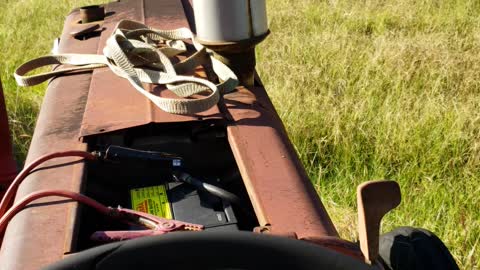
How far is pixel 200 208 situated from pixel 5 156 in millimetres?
1497

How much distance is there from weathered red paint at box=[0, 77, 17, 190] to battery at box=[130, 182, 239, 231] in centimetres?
125

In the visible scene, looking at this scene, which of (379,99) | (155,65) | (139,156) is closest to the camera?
(139,156)

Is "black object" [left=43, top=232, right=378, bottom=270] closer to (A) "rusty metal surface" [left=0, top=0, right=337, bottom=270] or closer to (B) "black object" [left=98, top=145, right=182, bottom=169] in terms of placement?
(A) "rusty metal surface" [left=0, top=0, right=337, bottom=270]

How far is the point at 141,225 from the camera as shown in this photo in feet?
4.82

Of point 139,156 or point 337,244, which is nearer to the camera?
point 337,244

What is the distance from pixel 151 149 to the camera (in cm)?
179

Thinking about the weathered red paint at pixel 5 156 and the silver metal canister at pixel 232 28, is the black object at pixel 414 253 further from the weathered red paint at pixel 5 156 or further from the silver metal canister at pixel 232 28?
the weathered red paint at pixel 5 156

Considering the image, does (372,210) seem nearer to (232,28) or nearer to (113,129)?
(113,129)

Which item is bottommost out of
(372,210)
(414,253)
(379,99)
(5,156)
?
(379,99)

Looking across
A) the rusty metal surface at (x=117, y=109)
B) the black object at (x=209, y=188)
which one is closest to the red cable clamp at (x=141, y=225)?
the black object at (x=209, y=188)

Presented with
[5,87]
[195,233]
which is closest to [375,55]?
[5,87]

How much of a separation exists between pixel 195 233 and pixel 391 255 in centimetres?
89

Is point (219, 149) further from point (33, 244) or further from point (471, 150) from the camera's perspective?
point (471, 150)

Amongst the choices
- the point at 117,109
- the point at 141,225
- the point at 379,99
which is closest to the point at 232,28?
the point at 117,109
